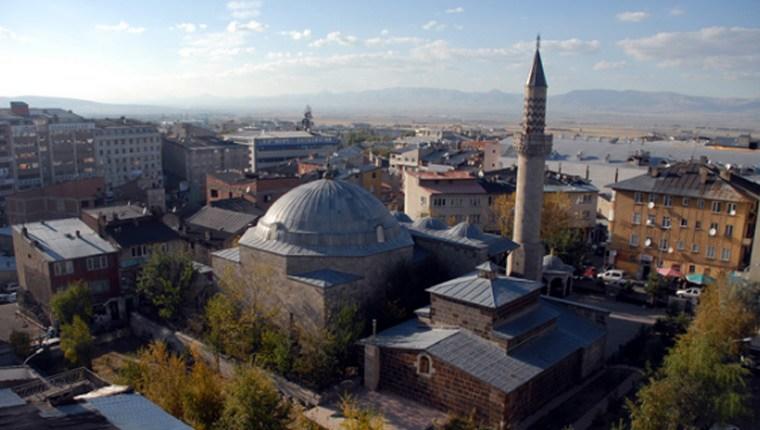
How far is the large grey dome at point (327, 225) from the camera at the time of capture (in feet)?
85.8

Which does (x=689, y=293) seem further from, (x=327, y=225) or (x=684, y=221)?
(x=327, y=225)

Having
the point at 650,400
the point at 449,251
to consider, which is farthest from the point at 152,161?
the point at 650,400

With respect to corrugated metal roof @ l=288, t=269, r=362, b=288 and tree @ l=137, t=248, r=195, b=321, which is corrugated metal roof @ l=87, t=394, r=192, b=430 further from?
tree @ l=137, t=248, r=195, b=321

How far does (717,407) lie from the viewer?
59.5 ft

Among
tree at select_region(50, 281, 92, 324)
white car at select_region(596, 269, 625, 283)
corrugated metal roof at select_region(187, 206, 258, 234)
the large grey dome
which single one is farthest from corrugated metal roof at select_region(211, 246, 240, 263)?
white car at select_region(596, 269, 625, 283)

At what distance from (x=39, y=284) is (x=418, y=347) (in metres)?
22.0

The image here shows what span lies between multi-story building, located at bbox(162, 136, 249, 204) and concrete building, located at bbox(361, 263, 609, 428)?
187ft

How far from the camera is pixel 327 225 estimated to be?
2648cm

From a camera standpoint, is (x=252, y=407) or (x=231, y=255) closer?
(x=252, y=407)

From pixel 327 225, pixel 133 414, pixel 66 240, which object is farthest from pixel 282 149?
pixel 133 414

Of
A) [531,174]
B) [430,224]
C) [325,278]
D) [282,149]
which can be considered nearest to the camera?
[325,278]

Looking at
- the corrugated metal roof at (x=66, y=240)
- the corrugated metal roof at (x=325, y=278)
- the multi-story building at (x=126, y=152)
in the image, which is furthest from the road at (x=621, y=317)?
the multi-story building at (x=126, y=152)

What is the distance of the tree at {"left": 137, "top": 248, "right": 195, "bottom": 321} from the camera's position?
28938 mm

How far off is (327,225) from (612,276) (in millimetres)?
21316
